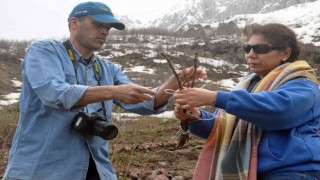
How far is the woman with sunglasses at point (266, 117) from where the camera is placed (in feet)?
6.88

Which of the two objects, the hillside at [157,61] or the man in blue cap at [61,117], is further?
the hillside at [157,61]

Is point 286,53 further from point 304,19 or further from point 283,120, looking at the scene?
point 304,19

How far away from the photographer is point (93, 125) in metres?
2.42

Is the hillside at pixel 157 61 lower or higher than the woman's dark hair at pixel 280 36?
lower

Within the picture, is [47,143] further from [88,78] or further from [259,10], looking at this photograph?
[259,10]

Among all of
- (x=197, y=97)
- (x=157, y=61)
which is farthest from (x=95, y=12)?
(x=157, y=61)

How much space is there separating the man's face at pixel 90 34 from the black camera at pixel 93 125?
0.49 meters

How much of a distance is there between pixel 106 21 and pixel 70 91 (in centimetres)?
67

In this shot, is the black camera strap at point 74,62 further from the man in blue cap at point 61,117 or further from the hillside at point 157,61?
the hillside at point 157,61

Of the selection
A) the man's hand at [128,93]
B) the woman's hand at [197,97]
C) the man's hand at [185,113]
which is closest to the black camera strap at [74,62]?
the man's hand at [128,93]

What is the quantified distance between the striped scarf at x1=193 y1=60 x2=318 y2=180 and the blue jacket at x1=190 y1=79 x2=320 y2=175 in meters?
0.05

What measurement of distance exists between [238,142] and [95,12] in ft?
4.16

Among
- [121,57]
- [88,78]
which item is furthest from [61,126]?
[121,57]

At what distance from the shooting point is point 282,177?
7.02ft
